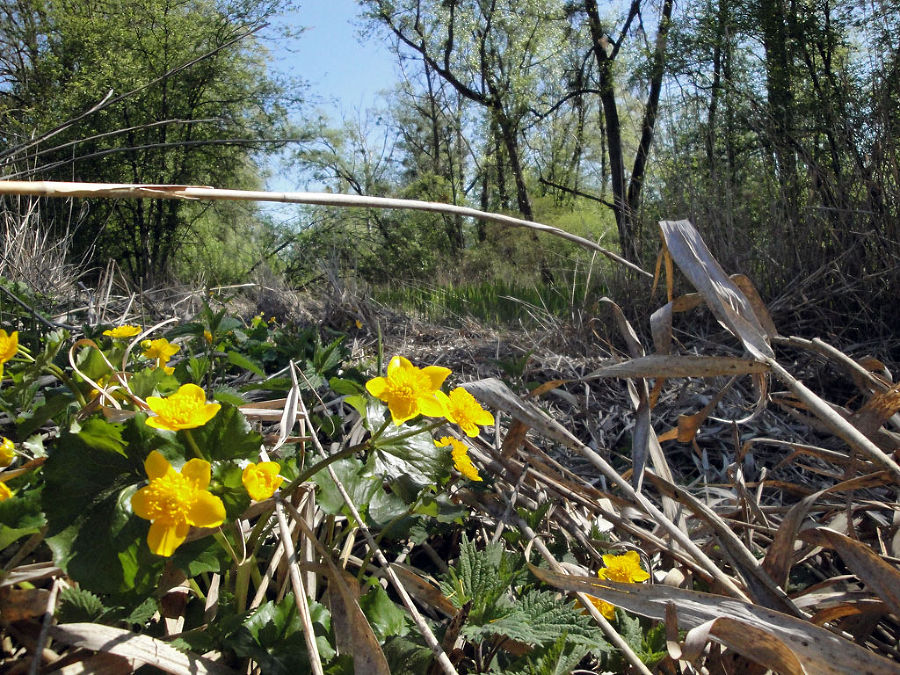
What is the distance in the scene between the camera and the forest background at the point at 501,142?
8.39 feet

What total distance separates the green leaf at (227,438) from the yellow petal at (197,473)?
7 cm

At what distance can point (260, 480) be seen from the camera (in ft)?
1.76

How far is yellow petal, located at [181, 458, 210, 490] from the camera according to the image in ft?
1.61

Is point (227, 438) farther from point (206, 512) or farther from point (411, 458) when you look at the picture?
point (411, 458)

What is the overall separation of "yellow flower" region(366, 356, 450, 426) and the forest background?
1.90 feet

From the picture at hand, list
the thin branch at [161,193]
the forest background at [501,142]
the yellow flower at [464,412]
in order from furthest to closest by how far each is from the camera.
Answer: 1. the forest background at [501,142]
2. the yellow flower at [464,412]
3. the thin branch at [161,193]

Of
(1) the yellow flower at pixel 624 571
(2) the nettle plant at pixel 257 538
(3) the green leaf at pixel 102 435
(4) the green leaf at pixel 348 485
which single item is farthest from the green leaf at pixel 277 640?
(1) the yellow flower at pixel 624 571

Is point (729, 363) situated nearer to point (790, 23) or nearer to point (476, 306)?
point (476, 306)

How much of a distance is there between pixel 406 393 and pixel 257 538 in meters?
0.23

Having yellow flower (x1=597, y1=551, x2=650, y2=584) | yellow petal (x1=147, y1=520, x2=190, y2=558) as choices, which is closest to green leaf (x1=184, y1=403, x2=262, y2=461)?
yellow petal (x1=147, y1=520, x2=190, y2=558)

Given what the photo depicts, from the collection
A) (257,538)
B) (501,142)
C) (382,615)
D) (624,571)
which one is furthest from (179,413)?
(501,142)

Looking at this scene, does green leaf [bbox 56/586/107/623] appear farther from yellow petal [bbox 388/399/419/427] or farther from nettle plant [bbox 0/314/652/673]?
yellow petal [bbox 388/399/419/427]

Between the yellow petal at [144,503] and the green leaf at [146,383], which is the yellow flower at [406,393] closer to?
the yellow petal at [144,503]

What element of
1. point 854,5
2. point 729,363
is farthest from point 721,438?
point 854,5
